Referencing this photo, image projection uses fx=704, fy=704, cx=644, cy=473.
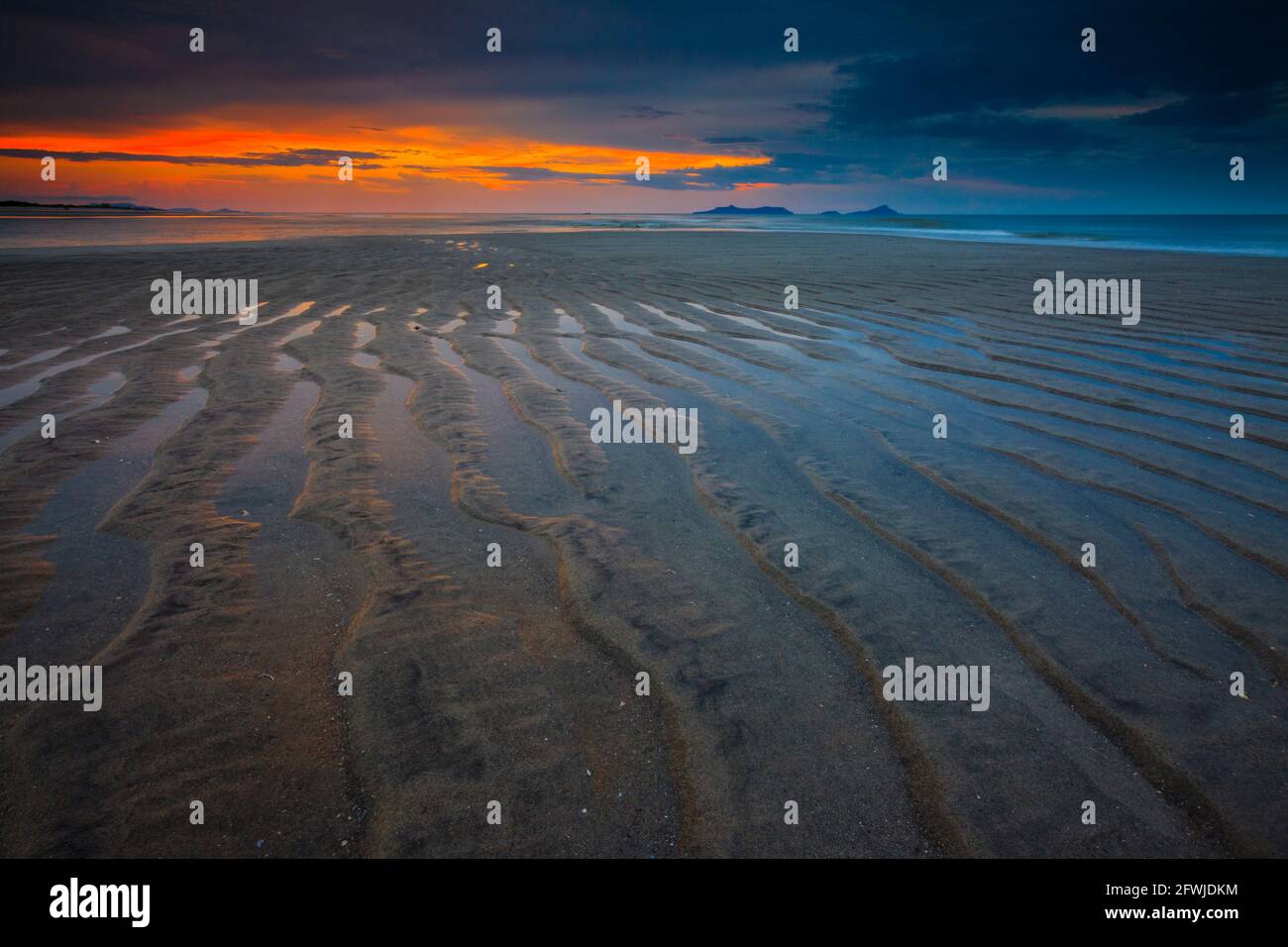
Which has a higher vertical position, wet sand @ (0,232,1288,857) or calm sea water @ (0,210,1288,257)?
calm sea water @ (0,210,1288,257)

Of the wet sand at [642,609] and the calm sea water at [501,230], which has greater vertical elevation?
the calm sea water at [501,230]

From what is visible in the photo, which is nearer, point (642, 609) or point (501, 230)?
point (642, 609)

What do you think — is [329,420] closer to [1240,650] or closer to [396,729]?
[396,729]

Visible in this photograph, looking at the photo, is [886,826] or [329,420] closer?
[886,826]

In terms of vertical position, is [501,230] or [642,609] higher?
[501,230]

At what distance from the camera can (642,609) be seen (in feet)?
10.5

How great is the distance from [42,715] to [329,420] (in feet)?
11.6

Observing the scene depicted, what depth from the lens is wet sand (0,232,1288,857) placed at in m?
2.17

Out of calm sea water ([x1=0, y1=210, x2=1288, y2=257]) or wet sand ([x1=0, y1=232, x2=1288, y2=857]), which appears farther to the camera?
calm sea water ([x1=0, y1=210, x2=1288, y2=257])

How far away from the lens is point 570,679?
2732 millimetres

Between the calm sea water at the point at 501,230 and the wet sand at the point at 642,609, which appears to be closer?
the wet sand at the point at 642,609

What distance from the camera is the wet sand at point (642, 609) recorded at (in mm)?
2172
